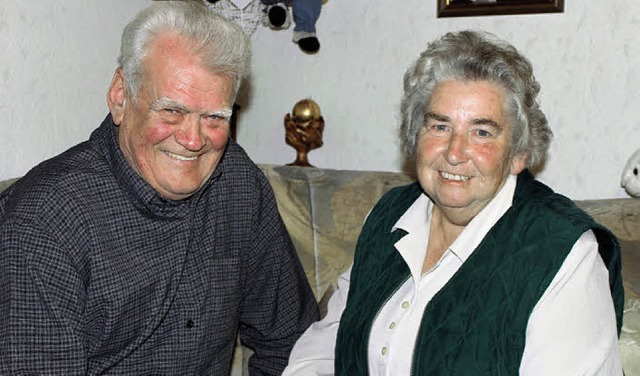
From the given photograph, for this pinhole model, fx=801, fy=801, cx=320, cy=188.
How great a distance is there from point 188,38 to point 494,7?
1.24m

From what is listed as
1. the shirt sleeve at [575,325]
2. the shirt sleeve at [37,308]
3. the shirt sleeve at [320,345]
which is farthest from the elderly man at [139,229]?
the shirt sleeve at [575,325]

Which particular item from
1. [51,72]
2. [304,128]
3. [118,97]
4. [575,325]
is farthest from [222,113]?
[304,128]

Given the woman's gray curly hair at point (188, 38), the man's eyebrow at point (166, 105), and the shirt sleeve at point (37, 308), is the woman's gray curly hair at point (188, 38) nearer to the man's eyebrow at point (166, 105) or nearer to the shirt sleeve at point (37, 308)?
the man's eyebrow at point (166, 105)

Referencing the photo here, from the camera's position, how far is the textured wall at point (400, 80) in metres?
2.32

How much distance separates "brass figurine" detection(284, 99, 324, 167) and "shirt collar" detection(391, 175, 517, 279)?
1.03 metres

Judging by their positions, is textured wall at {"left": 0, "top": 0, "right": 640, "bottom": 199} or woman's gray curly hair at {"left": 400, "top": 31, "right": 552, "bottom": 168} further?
textured wall at {"left": 0, "top": 0, "right": 640, "bottom": 199}

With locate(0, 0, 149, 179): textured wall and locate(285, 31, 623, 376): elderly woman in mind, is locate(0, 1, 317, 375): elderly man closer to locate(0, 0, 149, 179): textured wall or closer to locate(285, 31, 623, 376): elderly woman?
locate(285, 31, 623, 376): elderly woman

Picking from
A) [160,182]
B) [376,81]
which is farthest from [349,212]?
[160,182]

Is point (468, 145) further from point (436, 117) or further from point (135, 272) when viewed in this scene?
point (135, 272)

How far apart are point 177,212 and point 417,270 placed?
0.51 metres

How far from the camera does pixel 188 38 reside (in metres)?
1.53

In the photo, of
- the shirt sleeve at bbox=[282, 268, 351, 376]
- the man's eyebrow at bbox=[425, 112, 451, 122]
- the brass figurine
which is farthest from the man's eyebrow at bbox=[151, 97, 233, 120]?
the brass figurine

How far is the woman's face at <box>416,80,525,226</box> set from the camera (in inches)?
59.4

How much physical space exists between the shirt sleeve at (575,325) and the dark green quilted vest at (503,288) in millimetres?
18
